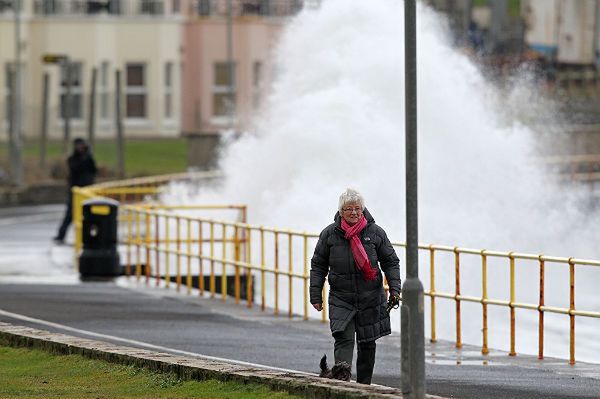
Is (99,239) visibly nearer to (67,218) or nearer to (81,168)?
(67,218)

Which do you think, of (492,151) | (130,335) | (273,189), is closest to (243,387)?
(130,335)

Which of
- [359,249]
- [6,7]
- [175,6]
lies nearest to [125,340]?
[359,249]

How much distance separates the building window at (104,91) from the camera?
68312mm

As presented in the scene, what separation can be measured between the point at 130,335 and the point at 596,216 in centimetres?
2347

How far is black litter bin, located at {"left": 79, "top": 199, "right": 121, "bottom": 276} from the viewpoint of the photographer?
2627 centimetres

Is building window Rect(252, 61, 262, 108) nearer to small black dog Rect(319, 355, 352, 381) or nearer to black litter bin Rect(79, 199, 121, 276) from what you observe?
black litter bin Rect(79, 199, 121, 276)

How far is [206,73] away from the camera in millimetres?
72375

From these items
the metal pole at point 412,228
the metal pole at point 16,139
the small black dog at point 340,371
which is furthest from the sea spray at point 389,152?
the metal pole at point 412,228

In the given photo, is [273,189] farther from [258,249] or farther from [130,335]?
[130,335]

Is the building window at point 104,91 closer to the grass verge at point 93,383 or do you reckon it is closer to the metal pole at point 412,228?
the grass verge at point 93,383

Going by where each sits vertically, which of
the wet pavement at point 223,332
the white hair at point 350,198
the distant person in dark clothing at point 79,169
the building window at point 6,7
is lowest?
the wet pavement at point 223,332

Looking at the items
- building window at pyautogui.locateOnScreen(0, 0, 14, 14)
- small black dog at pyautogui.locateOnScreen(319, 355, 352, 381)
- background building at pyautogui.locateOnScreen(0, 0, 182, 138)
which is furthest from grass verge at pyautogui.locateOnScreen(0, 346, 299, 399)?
building window at pyautogui.locateOnScreen(0, 0, 14, 14)

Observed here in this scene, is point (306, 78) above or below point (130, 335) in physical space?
above

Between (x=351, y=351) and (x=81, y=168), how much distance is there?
19317mm
